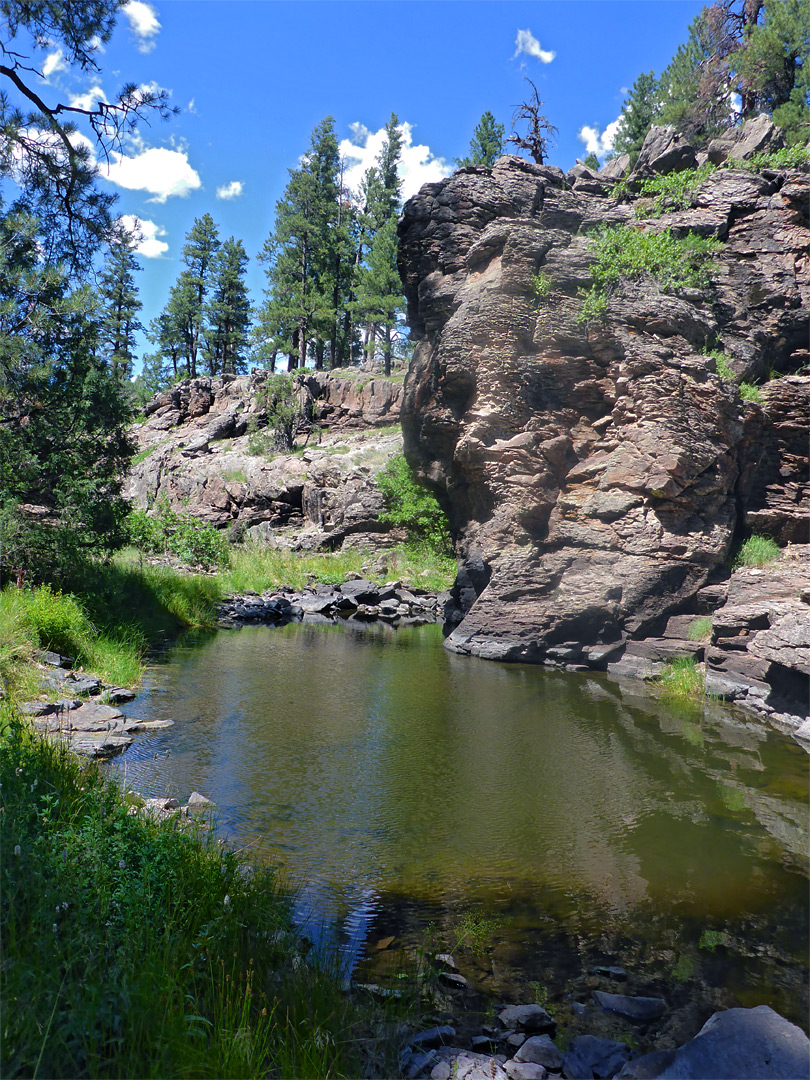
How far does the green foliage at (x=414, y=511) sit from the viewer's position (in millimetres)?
27203

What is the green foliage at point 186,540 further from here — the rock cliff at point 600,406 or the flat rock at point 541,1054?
the flat rock at point 541,1054

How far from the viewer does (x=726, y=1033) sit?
3.06 metres

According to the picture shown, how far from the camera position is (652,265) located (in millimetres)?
15266

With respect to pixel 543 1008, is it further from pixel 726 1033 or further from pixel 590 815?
pixel 590 815

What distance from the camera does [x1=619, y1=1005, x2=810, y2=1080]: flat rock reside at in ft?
9.34

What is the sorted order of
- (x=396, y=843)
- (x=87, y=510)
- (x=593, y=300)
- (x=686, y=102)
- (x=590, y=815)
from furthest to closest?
(x=686, y=102) → (x=593, y=300) → (x=87, y=510) → (x=590, y=815) → (x=396, y=843)

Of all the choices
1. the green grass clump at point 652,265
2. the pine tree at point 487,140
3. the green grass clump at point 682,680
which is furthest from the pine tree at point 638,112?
the green grass clump at point 682,680

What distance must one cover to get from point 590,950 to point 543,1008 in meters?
0.72

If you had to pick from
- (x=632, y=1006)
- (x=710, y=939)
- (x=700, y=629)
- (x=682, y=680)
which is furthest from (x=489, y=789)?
(x=700, y=629)

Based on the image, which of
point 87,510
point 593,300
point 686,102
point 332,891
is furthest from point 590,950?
point 686,102

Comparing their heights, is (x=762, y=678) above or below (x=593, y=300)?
below

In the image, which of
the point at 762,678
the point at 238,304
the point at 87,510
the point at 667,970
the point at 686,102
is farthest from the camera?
the point at 238,304

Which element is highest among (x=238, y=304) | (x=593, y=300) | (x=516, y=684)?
(x=238, y=304)

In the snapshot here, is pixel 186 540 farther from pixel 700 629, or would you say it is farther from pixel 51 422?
pixel 700 629
